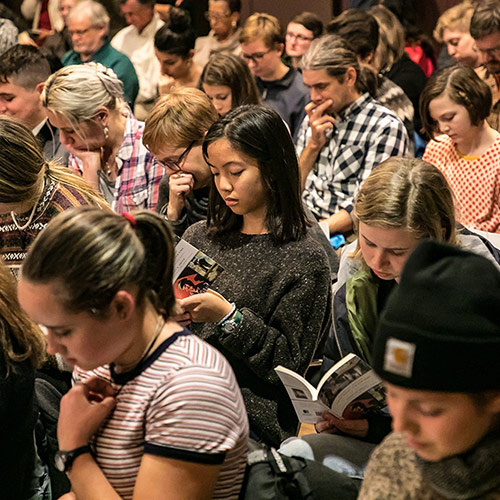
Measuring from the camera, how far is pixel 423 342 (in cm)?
117

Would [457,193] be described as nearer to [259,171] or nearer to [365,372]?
[259,171]

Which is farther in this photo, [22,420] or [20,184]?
[20,184]

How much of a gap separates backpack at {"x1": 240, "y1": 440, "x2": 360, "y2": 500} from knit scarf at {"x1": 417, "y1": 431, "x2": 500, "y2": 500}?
430mm

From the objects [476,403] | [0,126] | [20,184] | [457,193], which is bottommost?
[457,193]

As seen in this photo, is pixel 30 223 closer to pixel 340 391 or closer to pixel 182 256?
pixel 182 256

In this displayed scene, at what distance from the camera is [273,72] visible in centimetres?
538

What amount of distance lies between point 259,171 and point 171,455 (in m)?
1.13

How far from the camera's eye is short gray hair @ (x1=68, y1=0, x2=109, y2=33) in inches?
247


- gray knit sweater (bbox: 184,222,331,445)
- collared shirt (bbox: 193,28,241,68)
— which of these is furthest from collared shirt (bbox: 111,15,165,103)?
gray knit sweater (bbox: 184,222,331,445)

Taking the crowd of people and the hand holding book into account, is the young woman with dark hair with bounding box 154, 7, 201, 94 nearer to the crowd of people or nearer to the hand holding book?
the crowd of people

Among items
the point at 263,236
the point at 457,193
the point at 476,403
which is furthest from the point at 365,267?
the point at 457,193

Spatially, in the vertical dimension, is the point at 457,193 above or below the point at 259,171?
below

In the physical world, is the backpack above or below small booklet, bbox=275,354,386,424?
above

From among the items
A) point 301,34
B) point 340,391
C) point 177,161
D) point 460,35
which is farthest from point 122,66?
point 340,391
